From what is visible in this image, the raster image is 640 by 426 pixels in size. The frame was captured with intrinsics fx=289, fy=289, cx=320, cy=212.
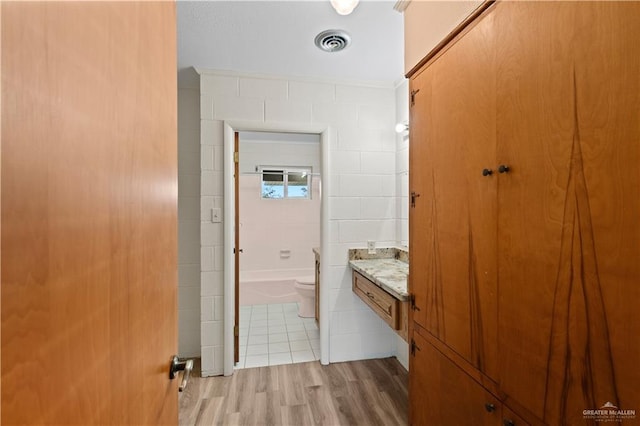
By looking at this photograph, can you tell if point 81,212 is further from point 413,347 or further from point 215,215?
point 215,215

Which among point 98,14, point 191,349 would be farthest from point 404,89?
point 191,349

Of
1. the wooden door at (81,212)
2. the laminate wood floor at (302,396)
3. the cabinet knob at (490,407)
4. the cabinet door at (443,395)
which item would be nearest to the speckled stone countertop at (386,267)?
the cabinet door at (443,395)

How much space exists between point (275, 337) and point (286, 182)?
241cm

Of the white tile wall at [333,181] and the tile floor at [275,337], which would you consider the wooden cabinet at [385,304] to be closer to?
the white tile wall at [333,181]

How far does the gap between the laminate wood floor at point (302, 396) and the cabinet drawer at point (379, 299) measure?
2.06ft

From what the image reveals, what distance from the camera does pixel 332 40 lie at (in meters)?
1.80

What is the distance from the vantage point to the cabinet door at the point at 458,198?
896mm

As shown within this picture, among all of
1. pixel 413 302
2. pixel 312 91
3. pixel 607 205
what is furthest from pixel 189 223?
pixel 607 205

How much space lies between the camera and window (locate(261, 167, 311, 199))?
4484mm

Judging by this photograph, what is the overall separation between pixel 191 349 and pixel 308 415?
1219mm

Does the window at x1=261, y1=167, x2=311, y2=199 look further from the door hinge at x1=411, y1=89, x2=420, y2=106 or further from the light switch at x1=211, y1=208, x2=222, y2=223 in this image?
the door hinge at x1=411, y1=89, x2=420, y2=106

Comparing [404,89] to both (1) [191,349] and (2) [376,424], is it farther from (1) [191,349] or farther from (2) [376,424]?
(1) [191,349]

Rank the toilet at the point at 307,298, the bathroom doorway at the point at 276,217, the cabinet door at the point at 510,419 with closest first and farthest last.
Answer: the cabinet door at the point at 510,419 < the toilet at the point at 307,298 < the bathroom doorway at the point at 276,217

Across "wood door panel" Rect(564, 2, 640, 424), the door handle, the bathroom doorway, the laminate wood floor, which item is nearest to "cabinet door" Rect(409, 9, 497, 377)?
"wood door panel" Rect(564, 2, 640, 424)
